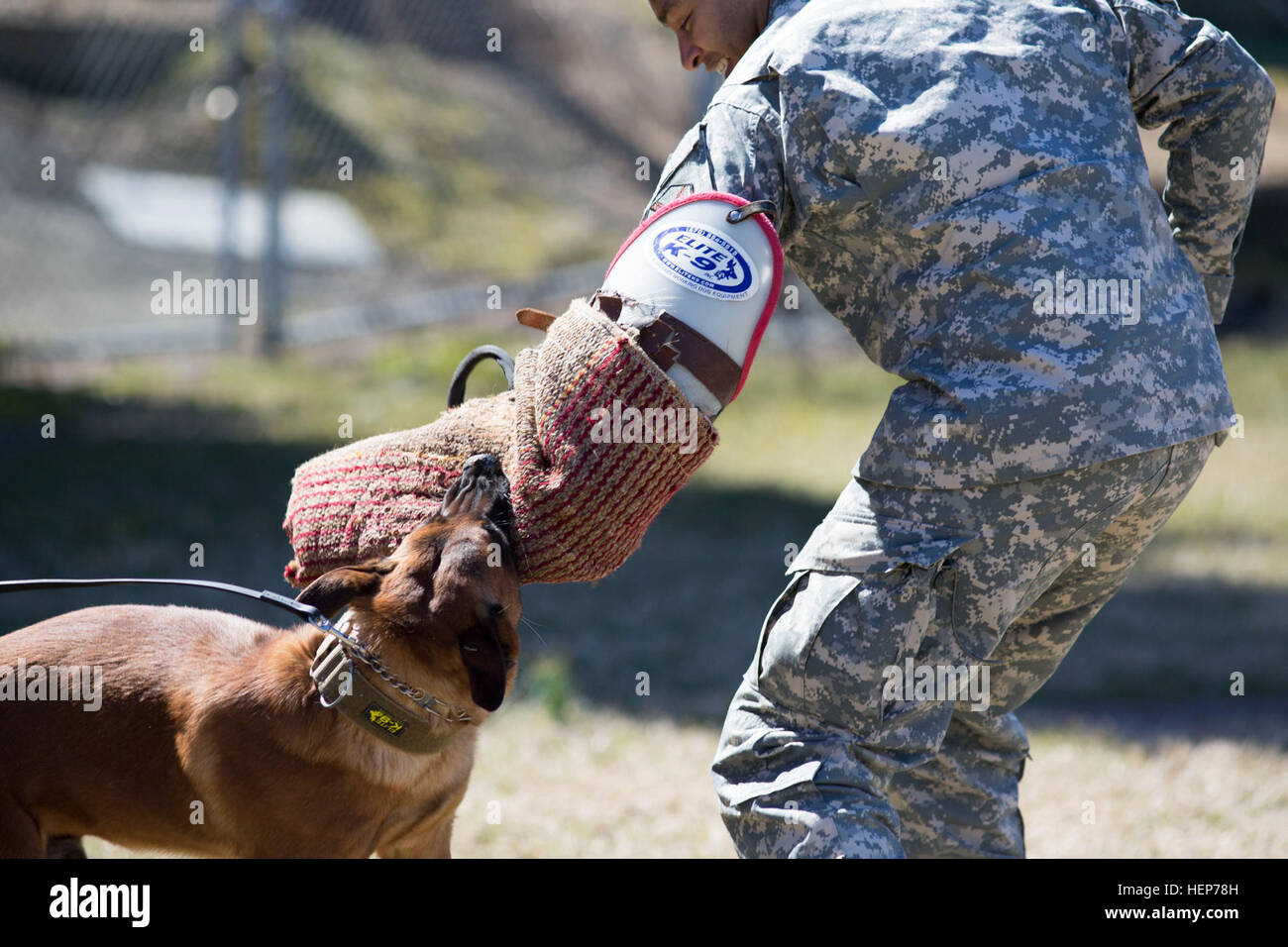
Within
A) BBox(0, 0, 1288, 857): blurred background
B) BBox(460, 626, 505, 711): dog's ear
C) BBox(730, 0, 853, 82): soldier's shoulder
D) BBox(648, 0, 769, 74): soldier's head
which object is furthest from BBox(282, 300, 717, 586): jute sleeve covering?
BBox(0, 0, 1288, 857): blurred background

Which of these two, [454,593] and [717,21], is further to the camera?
[717,21]

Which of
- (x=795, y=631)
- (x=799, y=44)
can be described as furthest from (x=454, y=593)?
(x=799, y=44)

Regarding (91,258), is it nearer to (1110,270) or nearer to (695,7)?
(695,7)

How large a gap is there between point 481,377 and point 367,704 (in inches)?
216

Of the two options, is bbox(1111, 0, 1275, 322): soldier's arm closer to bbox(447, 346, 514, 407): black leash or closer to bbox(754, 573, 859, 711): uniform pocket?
bbox(754, 573, 859, 711): uniform pocket

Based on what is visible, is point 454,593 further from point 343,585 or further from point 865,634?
point 865,634

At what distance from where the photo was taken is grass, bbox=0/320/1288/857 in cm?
418

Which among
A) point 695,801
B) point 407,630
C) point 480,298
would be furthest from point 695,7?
point 480,298

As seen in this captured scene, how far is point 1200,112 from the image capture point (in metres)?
2.77

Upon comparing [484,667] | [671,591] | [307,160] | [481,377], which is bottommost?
[307,160]

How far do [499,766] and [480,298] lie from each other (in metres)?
6.38

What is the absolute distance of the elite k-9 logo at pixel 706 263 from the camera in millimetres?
2340

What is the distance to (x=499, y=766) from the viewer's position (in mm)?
4375
